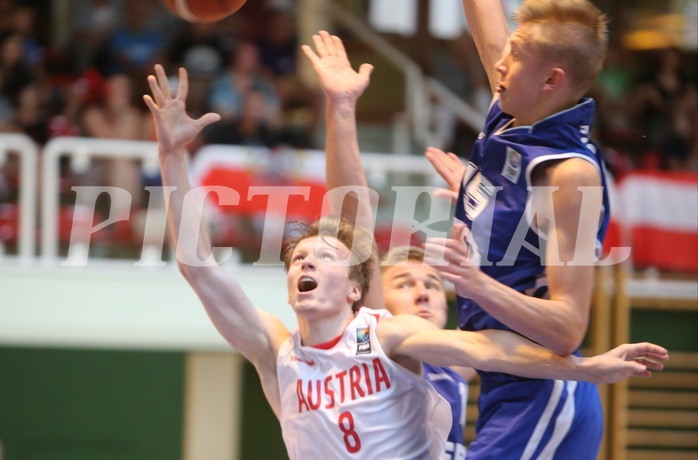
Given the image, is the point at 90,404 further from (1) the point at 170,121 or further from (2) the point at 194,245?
(1) the point at 170,121

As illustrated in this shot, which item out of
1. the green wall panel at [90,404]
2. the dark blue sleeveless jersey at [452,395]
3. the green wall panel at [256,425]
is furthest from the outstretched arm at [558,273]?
the green wall panel at [256,425]

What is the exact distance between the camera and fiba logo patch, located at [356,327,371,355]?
8.71 feet

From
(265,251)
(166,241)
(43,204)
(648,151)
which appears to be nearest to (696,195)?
(648,151)

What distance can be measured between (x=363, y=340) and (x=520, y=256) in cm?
48

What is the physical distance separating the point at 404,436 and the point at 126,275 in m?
3.87

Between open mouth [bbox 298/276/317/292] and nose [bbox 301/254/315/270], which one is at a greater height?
nose [bbox 301/254/315/270]

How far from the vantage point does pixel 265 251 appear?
6.52 m

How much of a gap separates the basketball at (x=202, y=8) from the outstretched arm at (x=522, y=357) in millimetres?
1278

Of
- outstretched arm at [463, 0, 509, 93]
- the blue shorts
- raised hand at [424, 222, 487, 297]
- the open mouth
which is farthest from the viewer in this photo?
outstretched arm at [463, 0, 509, 93]

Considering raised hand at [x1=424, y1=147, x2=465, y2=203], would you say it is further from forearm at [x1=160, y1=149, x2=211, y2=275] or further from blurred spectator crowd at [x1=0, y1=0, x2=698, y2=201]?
blurred spectator crowd at [x1=0, y1=0, x2=698, y2=201]

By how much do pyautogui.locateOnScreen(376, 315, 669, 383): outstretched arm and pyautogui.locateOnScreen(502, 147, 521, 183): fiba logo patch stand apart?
393mm

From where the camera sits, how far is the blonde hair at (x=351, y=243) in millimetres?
2793

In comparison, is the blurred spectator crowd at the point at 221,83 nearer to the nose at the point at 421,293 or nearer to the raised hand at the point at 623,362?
the nose at the point at 421,293

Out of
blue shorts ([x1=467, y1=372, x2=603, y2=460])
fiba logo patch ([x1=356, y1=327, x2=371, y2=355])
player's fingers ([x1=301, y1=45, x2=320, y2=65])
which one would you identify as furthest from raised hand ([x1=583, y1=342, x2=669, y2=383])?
player's fingers ([x1=301, y1=45, x2=320, y2=65])
